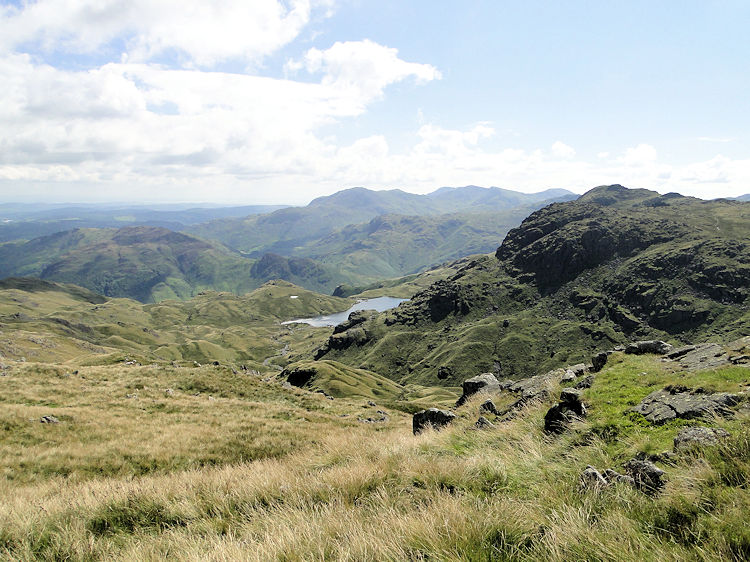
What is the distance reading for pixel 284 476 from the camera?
7.55m

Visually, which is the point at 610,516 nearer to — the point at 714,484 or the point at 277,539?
the point at 714,484

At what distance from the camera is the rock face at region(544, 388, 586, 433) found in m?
10.1

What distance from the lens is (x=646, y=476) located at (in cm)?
584

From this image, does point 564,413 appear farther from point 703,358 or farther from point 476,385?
point 476,385

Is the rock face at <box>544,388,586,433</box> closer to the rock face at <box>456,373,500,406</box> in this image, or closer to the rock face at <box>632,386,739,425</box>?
the rock face at <box>632,386,739,425</box>

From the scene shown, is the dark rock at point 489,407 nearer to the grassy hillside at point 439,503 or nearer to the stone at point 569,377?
the grassy hillside at point 439,503

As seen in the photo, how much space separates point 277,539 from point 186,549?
124 cm

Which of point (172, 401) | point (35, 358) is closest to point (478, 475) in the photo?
point (172, 401)

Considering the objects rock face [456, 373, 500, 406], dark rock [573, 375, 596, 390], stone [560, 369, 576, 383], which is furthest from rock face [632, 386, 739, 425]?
rock face [456, 373, 500, 406]

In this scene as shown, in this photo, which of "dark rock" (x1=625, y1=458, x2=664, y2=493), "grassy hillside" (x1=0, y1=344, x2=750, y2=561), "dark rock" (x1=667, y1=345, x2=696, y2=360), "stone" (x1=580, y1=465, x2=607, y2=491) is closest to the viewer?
"grassy hillside" (x1=0, y1=344, x2=750, y2=561)

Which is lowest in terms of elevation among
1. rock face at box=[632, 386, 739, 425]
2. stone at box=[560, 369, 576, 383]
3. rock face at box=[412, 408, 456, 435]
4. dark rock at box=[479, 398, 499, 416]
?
rock face at box=[412, 408, 456, 435]

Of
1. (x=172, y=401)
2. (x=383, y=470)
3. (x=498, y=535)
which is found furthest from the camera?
(x=172, y=401)

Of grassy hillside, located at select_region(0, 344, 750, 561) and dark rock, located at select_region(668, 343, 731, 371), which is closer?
grassy hillside, located at select_region(0, 344, 750, 561)

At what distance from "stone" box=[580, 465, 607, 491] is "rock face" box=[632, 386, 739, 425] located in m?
3.49
